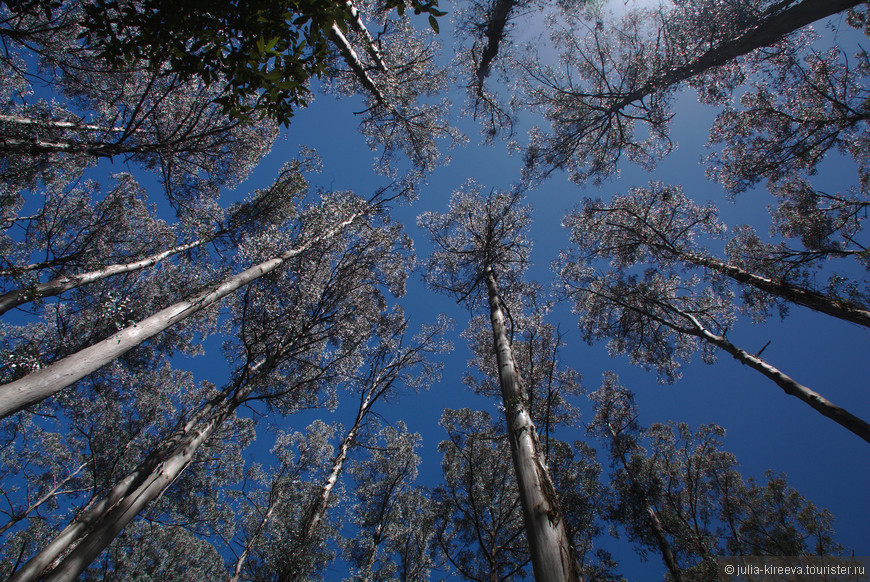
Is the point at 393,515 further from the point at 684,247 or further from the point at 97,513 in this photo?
the point at 684,247

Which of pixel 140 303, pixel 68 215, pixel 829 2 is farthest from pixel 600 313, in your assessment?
pixel 68 215

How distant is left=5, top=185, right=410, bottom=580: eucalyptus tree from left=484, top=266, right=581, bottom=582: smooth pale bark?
9.32 feet

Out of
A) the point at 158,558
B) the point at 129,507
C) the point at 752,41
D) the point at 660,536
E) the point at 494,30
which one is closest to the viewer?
the point at 129,507

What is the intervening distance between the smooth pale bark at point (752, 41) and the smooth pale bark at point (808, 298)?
218 inches

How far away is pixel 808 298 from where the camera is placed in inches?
267

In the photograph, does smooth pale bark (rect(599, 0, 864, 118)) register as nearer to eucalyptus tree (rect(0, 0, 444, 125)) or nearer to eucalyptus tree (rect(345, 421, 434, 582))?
eucalyptus tree (rect(0, 0, 444, 125))

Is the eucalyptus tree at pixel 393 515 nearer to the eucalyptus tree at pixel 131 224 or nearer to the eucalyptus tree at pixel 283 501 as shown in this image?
the eucalyptus tree at pixel 283 501

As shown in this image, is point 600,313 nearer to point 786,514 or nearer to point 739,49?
point 739,49

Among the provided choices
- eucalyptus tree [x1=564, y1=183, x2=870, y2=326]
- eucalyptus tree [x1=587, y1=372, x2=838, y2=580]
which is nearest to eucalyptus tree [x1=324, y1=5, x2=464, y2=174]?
eucalyptus tree [x1=564, y1=183, x2=870, y2=326]

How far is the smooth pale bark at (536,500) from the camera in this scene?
88.6 inches

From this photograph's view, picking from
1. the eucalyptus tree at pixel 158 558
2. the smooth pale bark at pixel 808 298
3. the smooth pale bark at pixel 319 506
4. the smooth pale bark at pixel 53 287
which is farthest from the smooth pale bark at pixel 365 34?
the eucalyptus tree at pixel 158 558

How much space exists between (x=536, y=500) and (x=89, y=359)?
448cm

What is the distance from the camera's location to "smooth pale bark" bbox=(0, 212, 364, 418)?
254cm

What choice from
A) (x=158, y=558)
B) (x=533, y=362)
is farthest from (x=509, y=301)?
(x=158, y=558)
